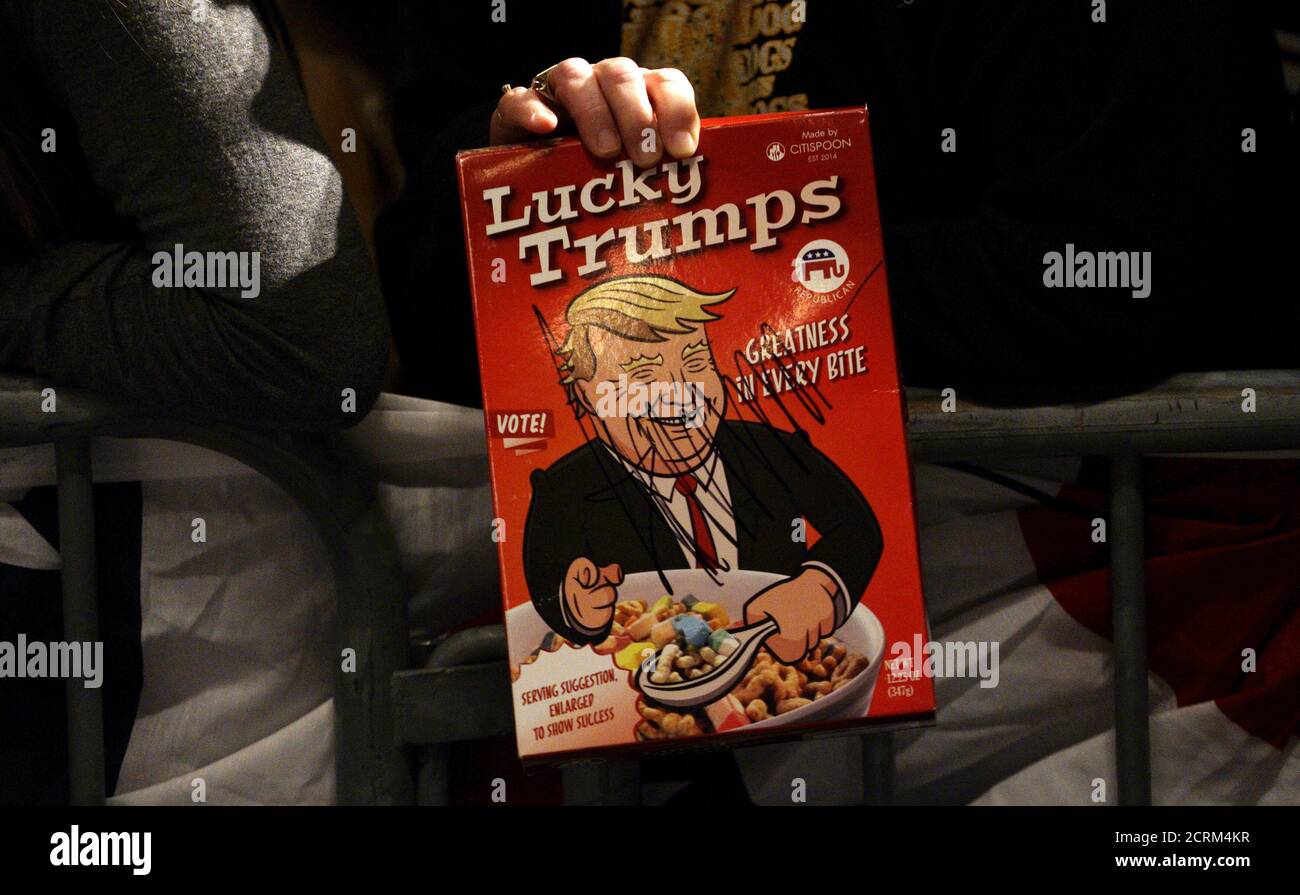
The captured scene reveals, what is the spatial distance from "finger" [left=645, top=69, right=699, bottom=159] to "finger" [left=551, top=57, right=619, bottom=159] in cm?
3

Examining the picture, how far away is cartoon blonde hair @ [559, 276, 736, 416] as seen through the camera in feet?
2.16

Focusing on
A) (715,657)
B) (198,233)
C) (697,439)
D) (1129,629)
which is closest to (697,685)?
(715,657)

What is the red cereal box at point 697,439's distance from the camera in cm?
65

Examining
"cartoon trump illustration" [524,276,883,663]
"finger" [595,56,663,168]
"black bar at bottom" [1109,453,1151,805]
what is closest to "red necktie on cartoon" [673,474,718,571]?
"cartoon trump illustration" [524,276,883,663]

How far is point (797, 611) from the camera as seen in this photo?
2.17 ft

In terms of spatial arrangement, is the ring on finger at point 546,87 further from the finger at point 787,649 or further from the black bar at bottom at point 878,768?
the black bar at bottom at point 878,768

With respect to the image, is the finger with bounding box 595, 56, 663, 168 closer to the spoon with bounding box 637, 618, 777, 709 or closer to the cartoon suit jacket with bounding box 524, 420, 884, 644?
the cartoon suit jacket with bounding box 524, 420, 884, 644

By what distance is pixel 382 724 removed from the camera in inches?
30.4

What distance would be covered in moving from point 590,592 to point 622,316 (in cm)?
16

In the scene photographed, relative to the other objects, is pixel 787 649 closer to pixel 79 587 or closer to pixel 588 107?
pixel 588 107

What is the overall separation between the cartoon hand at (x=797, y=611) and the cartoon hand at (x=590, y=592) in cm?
8
